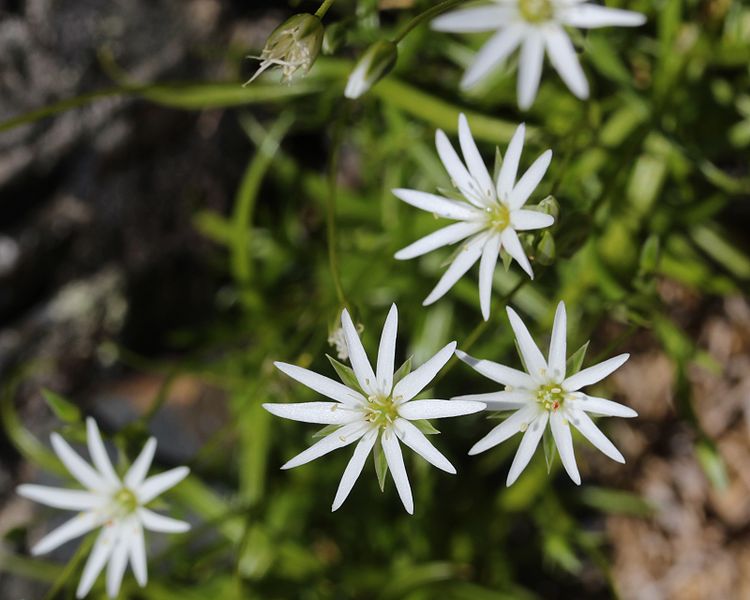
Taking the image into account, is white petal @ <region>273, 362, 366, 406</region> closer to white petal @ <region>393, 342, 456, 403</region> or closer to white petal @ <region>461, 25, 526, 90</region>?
white petal @ <region>393, 342, 456, 403</region>

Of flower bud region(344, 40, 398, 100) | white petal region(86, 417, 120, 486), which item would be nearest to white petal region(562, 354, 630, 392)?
flower bud region(344, 40, 398, 100)

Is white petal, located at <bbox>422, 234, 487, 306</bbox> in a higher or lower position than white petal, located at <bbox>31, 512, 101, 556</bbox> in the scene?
higher

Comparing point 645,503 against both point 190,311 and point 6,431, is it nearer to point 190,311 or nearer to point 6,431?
point 190,311

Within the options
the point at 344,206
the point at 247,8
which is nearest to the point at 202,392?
the point at 344,206

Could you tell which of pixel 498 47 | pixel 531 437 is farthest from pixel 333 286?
pixel 498 47

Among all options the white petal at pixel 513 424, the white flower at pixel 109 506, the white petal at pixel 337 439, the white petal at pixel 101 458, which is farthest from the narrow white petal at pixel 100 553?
the white petal at pixel 513 424
